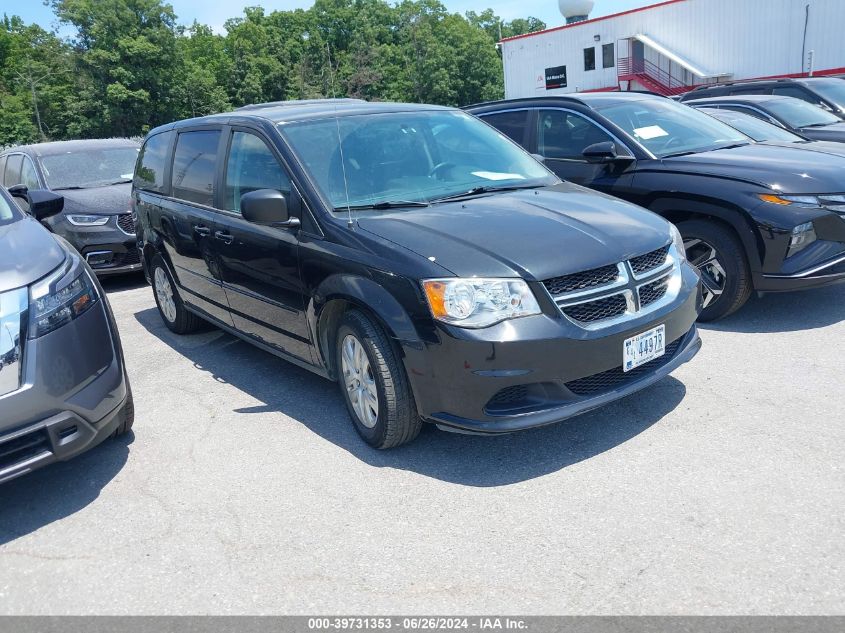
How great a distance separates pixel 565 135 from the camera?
21.4 ft

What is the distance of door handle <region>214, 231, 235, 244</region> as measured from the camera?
187 inches

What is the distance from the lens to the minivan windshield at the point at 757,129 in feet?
23.0

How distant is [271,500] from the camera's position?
348cm

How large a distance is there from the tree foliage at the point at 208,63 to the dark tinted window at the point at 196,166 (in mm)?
38057

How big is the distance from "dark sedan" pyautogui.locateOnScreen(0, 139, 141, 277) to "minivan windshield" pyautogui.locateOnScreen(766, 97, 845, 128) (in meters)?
8.06

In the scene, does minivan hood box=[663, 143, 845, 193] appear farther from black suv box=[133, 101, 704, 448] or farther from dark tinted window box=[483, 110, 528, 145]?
Result: dark tinted window box=[483, 110, 528, 145]

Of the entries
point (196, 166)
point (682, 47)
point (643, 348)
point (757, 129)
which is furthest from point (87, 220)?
point (682, 47)

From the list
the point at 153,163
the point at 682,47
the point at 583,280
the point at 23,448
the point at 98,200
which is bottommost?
the point at 682,47

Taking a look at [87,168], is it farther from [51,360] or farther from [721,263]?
[721,263]

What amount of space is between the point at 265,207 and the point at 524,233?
138 centimetres

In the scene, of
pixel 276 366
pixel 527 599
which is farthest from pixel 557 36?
pixel 527 599

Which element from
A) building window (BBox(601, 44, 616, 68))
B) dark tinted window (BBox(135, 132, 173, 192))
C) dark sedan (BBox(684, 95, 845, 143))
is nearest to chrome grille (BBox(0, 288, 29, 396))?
dark tinted window (BBox(135, 132, 173, 192))

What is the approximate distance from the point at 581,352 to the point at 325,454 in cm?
147

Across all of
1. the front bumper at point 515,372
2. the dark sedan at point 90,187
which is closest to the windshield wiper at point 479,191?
the front bumper at point 515,372
